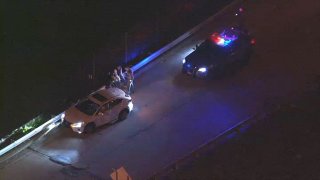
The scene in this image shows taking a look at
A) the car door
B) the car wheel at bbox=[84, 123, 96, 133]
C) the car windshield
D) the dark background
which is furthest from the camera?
the dark background

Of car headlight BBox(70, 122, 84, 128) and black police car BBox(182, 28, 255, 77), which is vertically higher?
black police car BBox(182, 28, 255, 77)

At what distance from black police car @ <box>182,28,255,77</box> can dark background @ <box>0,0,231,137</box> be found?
3984mm

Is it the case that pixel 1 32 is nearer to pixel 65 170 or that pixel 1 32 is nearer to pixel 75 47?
pixel 75 47

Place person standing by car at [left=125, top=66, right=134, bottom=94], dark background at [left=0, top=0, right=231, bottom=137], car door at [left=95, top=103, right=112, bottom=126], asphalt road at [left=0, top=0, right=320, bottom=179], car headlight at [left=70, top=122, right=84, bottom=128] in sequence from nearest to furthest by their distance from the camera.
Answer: asphalt road at [left=0, top=0, right=320, bottom=179] → car headlight at [left=70, top=122, right=84, bottom=128] → car door at [left=95, top=103, right=112, bottom=126] → person standing by car at [left=125, top=66, right=134, bottom=94] → dark background at [left=0, top=0, right=231, bottom=137]

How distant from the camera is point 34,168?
2330cm

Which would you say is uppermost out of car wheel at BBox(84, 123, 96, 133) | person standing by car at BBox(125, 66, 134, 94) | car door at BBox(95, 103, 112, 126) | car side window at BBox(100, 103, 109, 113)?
Answer: person standing by car at BBox(125, 66, 134, 94)

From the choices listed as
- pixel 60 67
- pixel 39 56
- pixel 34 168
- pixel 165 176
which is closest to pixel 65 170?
pixel 34 168

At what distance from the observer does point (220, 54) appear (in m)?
27.7

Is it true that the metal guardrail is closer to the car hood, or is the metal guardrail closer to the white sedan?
the white sedan

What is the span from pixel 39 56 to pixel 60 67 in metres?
2.29

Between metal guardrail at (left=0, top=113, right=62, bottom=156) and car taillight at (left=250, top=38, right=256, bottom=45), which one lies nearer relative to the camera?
metal guardrail at (left=0, top=113, right=62, bottom=156)

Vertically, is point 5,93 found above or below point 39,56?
below

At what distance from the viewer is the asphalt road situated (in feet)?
75.9

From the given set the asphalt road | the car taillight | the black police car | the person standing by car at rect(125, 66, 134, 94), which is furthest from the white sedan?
the car taillight
